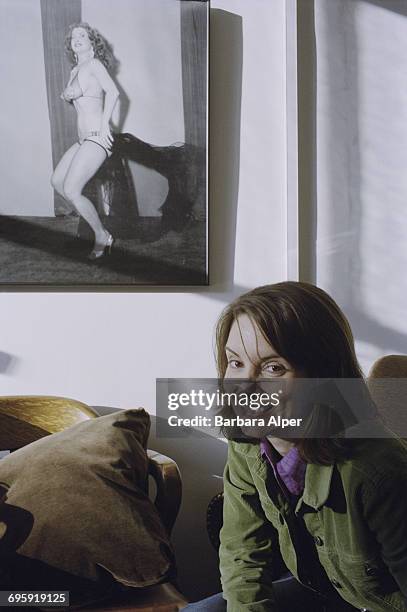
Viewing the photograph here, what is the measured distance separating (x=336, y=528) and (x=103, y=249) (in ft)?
2.67

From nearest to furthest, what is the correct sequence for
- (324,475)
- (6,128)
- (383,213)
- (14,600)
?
1. (324,475)
2. (14,600)
3. (383,213)
4. (6,128)

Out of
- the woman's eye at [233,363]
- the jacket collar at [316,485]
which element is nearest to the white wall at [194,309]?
the woman's eye at [233,363]


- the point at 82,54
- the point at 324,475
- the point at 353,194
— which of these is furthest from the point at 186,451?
the point at 82,54

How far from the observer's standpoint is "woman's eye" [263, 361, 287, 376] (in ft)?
3.14

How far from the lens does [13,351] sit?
4.50 ft

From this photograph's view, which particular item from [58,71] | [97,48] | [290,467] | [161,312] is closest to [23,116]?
[58,71]

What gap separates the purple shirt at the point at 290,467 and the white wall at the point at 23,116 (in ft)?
2.57

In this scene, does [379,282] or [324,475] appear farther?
[379,282]

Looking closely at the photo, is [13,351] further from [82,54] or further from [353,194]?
[353,194]

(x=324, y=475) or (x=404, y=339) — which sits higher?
(x=404, y=339)

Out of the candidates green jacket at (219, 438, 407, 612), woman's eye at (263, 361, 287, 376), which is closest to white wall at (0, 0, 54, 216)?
woman's eye at (263, 361, 287, 376)

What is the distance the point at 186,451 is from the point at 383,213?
706 millimetres

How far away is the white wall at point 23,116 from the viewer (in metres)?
1.38

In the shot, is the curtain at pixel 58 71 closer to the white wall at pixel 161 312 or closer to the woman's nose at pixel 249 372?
the white wall at pixel 161 312
